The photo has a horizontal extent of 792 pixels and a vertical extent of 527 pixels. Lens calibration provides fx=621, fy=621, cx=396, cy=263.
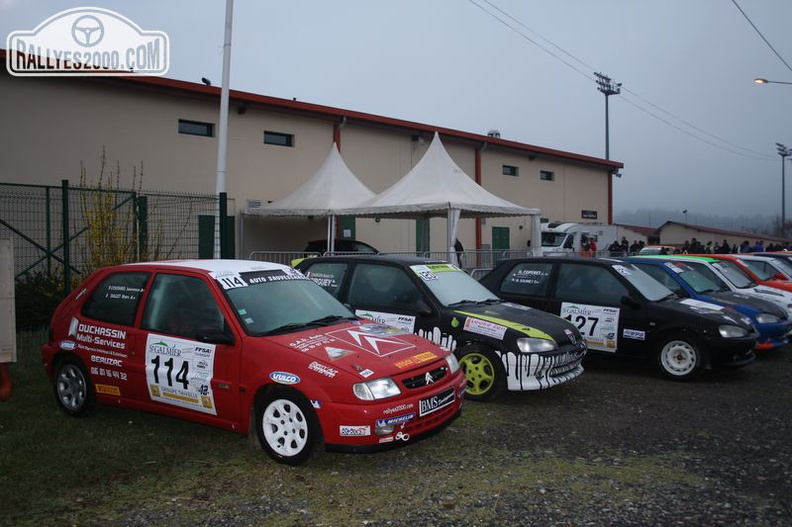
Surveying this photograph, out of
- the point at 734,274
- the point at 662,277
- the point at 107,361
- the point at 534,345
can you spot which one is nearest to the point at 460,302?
the point at 534,345

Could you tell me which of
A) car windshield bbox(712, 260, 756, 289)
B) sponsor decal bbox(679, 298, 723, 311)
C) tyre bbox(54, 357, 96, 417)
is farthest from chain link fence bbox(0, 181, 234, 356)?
car windshield bbox(712, 260, 756, 289)

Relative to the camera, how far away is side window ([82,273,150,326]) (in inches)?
221

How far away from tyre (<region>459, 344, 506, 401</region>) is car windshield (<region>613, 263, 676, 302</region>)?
9.05ft

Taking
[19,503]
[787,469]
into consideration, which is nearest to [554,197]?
[787,469]

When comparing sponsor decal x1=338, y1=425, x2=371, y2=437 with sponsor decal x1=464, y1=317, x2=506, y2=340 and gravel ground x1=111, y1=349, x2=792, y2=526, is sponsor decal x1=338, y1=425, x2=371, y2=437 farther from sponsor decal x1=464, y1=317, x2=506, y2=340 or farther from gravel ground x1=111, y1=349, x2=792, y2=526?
sponsor decal x1=464, y1=317, x2=506, y2=340

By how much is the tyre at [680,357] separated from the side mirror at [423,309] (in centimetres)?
321

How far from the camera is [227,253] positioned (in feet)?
34.2

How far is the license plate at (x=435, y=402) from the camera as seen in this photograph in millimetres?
4703

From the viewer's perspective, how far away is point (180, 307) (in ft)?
17.6

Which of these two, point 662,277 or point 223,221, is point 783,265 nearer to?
point 662,277

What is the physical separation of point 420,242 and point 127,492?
14.9 m

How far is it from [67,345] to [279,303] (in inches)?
86.1

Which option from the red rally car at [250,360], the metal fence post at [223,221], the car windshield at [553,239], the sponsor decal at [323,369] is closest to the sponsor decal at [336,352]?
the red rally car at [250,360]

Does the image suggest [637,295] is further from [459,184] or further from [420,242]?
[420,242]
